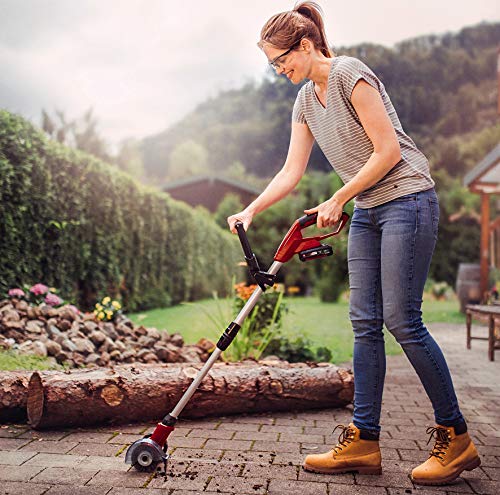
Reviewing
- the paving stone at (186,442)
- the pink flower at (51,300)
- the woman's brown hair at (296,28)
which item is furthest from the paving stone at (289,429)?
the pink flower at (51,300)

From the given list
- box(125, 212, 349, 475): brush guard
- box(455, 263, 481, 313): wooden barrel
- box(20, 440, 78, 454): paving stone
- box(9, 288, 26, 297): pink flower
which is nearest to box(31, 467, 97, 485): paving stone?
box(125, 212, 349, 475): brush guard

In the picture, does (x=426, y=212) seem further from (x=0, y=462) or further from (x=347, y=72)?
(x=0, y=462)

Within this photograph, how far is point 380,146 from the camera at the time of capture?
206 cm

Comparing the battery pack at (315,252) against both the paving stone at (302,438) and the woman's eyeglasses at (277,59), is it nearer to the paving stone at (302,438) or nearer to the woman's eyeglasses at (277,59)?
the woman's eyeglasses at (277,59)

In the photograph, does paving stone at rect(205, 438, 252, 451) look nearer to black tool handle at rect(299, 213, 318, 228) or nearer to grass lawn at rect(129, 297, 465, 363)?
black tool handle at rect(299, 213, 318, 228)

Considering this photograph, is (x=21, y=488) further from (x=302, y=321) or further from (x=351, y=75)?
(x=302, y=321)

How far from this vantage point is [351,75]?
208 cm

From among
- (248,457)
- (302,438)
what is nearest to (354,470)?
(248,457)

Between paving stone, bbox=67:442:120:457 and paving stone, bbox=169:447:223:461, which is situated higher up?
paving stone, bbox=67:442:120:457

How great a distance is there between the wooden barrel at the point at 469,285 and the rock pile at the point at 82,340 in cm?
593

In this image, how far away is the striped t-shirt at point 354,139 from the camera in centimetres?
211

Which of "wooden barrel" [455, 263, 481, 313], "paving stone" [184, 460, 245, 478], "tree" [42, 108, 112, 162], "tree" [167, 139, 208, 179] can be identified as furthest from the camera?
"tree" [167, 139, 208, 179]

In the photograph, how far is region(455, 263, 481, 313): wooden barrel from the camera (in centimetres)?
954

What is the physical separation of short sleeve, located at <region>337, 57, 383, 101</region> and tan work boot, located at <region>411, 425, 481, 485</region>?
1.19 m
